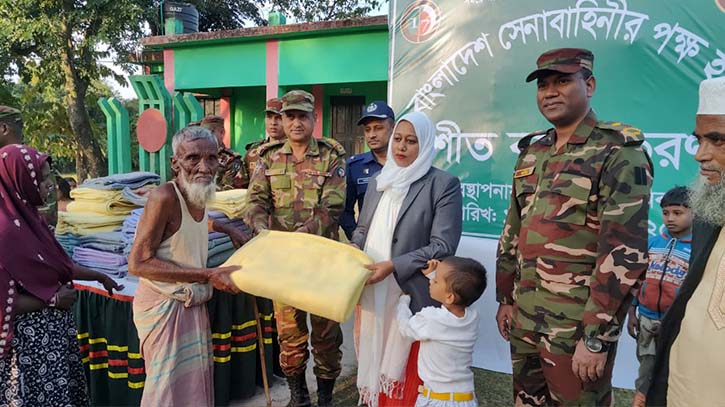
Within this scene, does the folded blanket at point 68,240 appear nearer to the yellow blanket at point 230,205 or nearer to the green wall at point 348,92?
the yellow blanket at point 230,205

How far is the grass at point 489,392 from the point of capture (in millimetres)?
3732

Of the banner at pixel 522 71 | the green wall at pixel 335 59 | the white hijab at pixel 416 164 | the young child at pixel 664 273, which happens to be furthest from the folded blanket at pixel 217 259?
the green wall at pixel 335 59

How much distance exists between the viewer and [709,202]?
1557 millimetres

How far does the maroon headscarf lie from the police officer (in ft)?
6.98

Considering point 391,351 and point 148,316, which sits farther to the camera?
point 391,351

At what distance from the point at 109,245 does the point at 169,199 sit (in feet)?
5.32

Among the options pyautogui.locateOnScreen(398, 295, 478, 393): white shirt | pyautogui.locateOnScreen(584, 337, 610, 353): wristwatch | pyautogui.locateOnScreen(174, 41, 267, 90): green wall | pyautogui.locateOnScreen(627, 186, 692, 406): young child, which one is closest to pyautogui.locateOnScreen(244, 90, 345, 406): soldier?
pyautogui.locateOnScreen(398, 295, 478, 393): white shirt

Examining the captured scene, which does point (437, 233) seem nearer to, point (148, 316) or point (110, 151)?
point (148, 316)

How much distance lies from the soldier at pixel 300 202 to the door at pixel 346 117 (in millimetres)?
6904

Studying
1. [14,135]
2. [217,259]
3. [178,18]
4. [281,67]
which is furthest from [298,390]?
[178,18]

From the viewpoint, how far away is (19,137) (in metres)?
2.97

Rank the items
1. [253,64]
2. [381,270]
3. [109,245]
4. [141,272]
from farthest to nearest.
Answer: [253,64], [109,245], [381,270], [141,272]

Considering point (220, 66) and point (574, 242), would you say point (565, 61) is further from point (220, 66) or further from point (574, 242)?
point (220, 66)

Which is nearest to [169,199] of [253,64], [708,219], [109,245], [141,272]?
[141,272]
